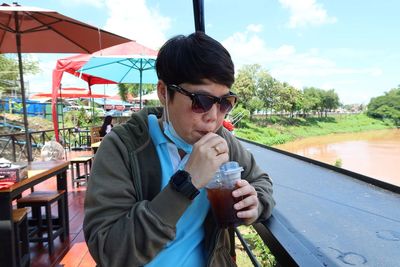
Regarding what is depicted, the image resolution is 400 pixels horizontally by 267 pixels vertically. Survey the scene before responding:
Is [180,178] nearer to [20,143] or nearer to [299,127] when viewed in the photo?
[20,143]

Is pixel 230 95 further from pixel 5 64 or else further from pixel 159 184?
pixel 5 64

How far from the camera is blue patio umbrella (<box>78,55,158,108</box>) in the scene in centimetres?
610

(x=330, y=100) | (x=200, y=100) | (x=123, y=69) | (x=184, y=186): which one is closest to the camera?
(x=184, y=186)

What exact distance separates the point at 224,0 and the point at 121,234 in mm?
2131

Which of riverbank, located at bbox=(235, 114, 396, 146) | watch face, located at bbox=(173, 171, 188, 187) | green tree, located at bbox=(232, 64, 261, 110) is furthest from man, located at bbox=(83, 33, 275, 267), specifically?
green tree, located at bbox=(232, 64, 261, 110)

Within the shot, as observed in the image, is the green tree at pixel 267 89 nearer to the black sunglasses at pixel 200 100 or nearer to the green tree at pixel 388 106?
the green tree at pixel 388 106

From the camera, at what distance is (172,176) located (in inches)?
30.9

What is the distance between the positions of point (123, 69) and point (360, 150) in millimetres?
37405

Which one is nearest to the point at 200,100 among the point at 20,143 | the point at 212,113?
the point at 212,113

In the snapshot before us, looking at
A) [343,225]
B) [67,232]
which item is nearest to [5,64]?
[67,232]

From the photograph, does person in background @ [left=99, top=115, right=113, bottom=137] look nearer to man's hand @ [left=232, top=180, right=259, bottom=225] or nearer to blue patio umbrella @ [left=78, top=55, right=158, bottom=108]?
blue patio umbrella @ [left=78, top=55, right=158, bottom=108]

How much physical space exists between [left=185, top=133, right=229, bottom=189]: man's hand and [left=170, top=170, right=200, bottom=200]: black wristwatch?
0.01 m

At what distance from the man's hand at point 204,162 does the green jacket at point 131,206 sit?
61mm

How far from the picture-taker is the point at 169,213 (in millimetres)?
759
